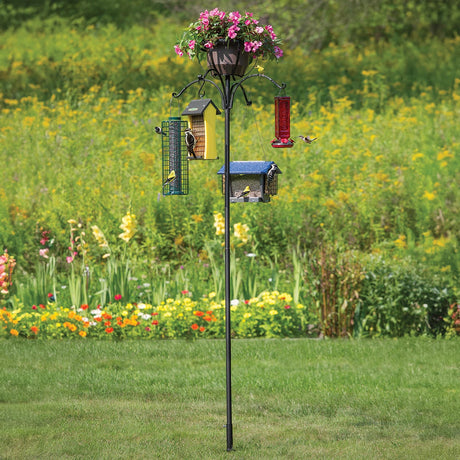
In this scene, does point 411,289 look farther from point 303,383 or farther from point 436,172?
point 436,172

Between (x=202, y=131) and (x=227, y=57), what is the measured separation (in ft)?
1.64

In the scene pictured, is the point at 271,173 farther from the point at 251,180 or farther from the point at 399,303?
the point at 399,303

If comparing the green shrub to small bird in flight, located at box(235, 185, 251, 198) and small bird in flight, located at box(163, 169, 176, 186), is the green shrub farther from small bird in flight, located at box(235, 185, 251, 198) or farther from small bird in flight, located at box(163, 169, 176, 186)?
small bird in flight, located at box(163, 169, 176, 186)

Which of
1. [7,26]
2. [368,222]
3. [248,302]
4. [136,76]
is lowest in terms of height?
[248,302]

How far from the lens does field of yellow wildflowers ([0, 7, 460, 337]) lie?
26.0ft

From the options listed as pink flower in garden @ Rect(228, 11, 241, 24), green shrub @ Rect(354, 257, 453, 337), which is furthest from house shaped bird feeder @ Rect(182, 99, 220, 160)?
green shrub @ Rect(354, 257, 453, 337)

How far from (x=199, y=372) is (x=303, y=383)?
91 cm

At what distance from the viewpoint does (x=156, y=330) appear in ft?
26.0

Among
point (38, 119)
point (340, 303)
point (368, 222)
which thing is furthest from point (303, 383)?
point (38, 119)

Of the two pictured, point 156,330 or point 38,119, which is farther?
point 38,119

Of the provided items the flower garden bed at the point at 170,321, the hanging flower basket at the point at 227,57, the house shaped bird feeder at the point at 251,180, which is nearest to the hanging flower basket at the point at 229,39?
the hanging flower basket at the point at 227,57

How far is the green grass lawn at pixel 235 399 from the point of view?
16.4 ft

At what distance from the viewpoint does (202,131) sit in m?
5.05

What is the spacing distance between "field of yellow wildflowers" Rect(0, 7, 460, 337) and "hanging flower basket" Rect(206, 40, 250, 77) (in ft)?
6.32
